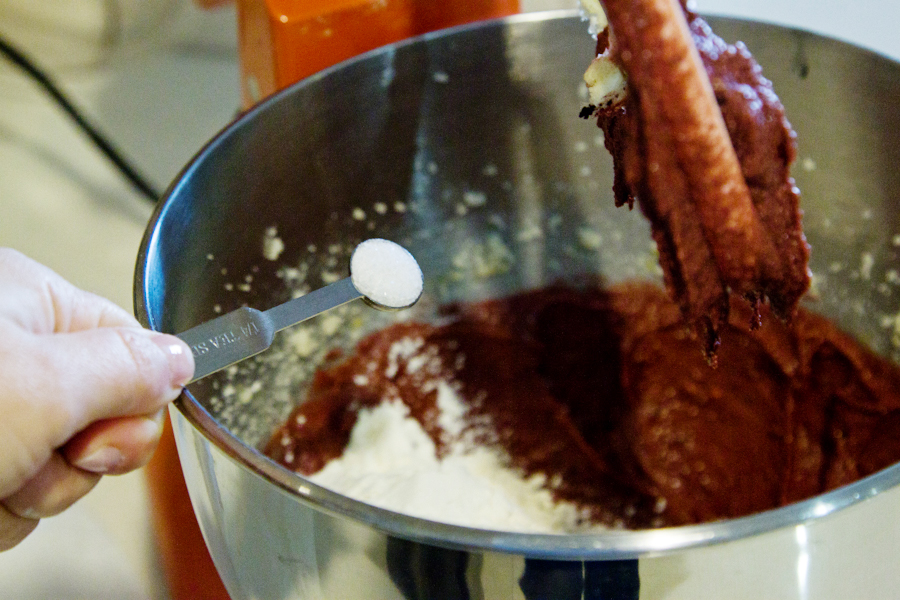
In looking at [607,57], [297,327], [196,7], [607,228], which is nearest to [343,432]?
[297,327]

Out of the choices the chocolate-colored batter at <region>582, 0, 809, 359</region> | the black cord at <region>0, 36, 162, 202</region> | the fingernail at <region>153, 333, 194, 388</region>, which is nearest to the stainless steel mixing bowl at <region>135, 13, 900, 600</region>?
the fingernail at <region>153, 333, 194, 388</region>

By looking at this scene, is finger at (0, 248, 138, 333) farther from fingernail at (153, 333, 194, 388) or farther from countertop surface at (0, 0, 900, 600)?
countertop surface at (0, 0, 900, 600)

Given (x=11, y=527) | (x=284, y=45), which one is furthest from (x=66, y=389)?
(x=284, y=45)

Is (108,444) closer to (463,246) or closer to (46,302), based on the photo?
(46,302)

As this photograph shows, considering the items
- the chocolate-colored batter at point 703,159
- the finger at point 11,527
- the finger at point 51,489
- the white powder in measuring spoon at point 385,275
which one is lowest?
the finger at point 11,527

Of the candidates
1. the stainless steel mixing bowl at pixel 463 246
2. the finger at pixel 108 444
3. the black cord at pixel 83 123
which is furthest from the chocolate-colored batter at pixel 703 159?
the black cord at pixel 83 123

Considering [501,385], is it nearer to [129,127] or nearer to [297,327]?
[297,327]

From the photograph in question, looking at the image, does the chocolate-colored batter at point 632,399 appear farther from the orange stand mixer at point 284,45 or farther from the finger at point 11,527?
the finger at point 11,527
